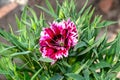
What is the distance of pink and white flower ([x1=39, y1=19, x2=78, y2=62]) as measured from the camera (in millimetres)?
1610

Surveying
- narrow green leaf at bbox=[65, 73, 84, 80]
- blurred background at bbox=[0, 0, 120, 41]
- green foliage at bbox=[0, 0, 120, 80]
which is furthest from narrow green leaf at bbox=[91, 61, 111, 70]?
blurred background at bbox=[0, 0, 120, 41]

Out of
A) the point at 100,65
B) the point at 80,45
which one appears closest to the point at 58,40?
the point at 80,45

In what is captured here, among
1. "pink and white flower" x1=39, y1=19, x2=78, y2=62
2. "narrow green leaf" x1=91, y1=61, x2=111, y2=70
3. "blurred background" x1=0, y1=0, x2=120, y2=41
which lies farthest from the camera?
"blurred background" x1=0, y1=0, x2=120, y2=41

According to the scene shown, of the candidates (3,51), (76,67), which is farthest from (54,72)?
(3,51)

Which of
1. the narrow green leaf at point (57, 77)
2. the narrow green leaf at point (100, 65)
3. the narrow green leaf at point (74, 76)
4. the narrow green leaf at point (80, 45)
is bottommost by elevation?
the narrow green leaf at point (100, 65)

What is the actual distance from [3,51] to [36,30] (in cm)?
20

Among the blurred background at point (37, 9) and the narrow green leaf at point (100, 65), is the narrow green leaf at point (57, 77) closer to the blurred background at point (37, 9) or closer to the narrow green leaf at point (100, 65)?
the narrow green leaf at point (100, 65)

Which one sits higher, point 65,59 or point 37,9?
point 37,9

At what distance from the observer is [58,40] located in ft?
5.34

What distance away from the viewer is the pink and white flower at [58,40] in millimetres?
1610

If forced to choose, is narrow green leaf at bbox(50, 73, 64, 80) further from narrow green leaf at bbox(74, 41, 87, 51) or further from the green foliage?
narrow green leaf at bbox(74, 41, 87, 51)

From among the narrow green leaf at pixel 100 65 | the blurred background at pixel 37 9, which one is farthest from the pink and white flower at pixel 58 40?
the blurred background at pixel 37 9

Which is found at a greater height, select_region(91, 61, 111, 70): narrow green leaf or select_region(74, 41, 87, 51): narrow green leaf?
select_region(74, 41, 87, 51): narrow green leaf

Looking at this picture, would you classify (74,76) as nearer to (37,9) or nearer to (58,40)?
(58,40)
